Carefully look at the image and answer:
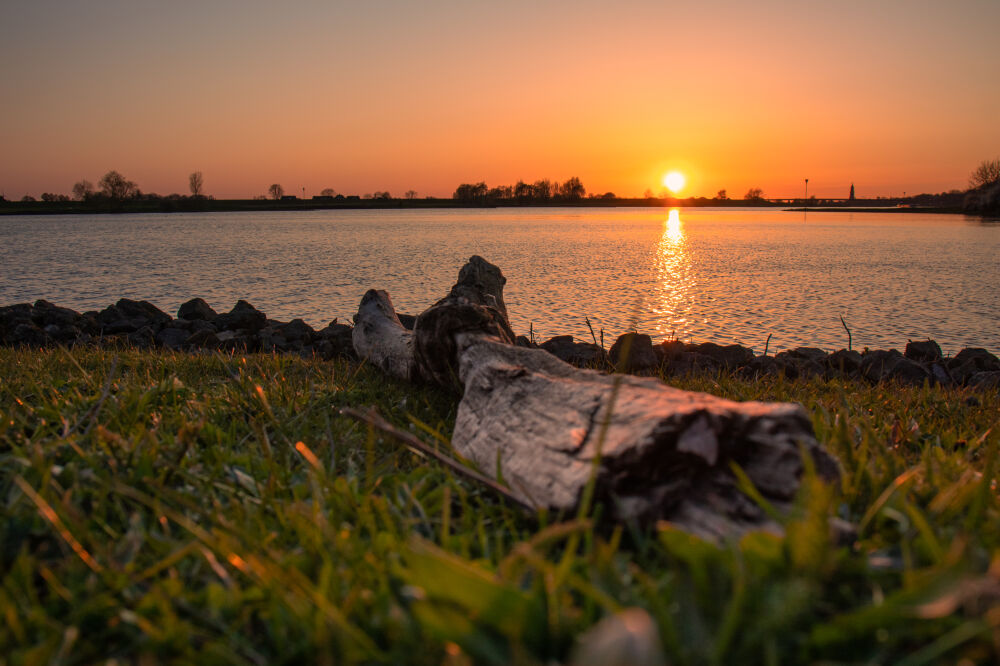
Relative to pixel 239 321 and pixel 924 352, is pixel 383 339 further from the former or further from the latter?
pixel 924 352

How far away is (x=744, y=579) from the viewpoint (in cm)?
114

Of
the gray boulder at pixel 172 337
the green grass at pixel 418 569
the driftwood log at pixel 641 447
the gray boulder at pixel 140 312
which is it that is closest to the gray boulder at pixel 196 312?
the gray boulder at pixel 140 312

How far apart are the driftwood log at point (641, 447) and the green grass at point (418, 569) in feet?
0.44

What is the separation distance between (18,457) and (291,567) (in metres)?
1.42

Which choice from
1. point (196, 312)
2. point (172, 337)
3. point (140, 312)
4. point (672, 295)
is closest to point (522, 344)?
point (172, 337)

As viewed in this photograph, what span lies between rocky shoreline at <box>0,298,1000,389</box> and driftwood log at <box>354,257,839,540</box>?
4.15 meters

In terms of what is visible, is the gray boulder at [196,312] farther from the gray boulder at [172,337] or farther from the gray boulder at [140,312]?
the gray boulder at [172,337]

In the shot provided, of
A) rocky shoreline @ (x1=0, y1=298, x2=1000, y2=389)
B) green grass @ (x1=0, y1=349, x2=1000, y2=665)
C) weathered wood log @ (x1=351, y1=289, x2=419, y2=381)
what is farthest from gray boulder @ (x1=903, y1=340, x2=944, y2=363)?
weathered wood log @ (x1=351, y1=289, x2=419, y2=381)

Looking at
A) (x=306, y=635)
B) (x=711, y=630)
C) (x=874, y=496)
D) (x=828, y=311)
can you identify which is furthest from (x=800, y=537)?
(x=828, y=311)

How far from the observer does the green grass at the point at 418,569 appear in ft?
3.62

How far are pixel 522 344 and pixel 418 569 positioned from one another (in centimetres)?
686

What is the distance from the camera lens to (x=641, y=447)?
1.83 metres

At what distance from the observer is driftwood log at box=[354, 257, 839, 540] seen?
1776 mm

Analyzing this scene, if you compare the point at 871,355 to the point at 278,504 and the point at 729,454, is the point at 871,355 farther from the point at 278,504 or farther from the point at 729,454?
the point at 278,504
